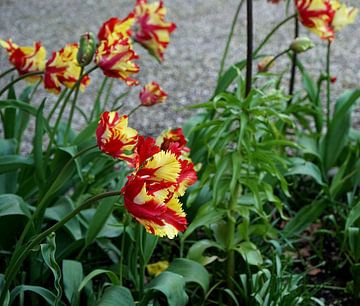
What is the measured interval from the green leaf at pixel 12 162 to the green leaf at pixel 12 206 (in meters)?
0.11

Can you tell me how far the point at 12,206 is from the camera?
6.56ft

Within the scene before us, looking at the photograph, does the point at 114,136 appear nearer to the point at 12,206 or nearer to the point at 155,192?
the point at 155,192

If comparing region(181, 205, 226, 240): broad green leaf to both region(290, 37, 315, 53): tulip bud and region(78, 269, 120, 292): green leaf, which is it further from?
region(290, 37, 315, 53): tulip bud

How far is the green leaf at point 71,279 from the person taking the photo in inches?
74.3

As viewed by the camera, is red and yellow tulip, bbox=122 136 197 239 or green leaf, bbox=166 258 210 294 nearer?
red and yellow tulip, bbox=122 136 197 239

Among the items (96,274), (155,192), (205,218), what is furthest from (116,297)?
(155,192)

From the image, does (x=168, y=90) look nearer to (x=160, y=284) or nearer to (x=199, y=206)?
(x=199, y=206)

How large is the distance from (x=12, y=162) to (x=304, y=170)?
2.83ft

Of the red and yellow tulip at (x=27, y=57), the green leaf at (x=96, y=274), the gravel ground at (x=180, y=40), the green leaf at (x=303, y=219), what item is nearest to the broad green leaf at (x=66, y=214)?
the green leaf at (x=96, y=274)

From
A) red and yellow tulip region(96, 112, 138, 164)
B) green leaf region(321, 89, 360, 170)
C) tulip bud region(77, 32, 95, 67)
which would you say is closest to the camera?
red and yellow tulip region(96, 112, 138, 164)

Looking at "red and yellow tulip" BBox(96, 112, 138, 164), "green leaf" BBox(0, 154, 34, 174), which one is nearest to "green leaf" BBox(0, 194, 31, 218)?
"green leaf" BBox(0, 154, 34, 174)

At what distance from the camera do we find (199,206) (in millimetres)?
2285

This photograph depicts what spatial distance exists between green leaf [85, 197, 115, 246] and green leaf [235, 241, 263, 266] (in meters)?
0.36

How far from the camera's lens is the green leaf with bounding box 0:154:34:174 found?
2121 millimetres
